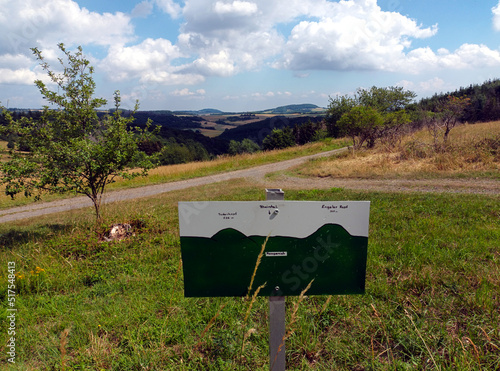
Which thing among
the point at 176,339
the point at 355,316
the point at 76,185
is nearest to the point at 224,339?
the point at 176,339

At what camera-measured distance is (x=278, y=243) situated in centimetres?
170

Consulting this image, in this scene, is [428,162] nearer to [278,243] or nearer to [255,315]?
[255,315]

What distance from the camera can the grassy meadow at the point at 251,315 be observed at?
2.21m

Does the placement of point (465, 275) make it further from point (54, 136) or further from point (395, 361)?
point (54, 136)

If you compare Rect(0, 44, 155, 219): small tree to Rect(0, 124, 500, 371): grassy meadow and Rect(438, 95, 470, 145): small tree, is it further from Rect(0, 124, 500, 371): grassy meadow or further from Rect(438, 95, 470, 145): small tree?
Rect(438, 95, 470, 145): small tree

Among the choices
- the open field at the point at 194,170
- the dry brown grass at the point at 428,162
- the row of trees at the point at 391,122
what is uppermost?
the row of trees at the point at 391,122

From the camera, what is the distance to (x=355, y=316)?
268 centimetres

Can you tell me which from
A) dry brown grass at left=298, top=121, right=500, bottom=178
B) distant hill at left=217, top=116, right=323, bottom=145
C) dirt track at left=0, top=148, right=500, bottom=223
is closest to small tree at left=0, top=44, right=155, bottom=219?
dirt track at left=0, top=148, right=500, bottom=223

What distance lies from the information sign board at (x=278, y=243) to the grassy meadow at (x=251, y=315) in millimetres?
195

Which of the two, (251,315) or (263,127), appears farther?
(263,127)

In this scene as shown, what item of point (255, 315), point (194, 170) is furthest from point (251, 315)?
point (194, 170)

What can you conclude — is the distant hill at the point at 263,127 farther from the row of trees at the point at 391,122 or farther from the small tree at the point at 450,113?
the small tree at the point at 450,113

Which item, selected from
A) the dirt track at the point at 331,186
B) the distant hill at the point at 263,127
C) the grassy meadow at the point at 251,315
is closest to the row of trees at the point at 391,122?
the dirt track at the point at 331,186

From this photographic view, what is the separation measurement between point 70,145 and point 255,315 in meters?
4.90
